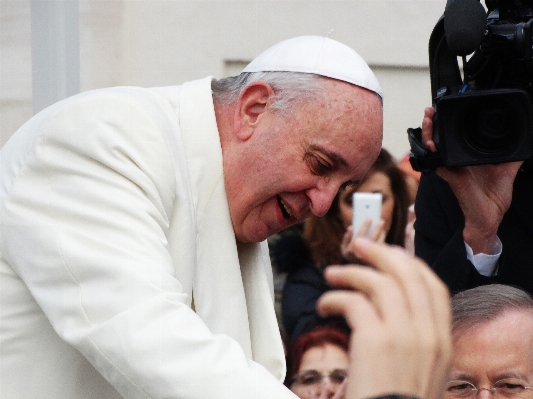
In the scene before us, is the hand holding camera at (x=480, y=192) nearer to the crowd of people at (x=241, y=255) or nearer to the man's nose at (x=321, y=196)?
the crowd of people at (x=241, y=255)

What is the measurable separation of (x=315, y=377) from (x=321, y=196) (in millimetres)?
603

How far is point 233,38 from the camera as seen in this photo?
159 inches

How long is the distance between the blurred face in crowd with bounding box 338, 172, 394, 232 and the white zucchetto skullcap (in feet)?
2.23

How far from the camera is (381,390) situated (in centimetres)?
96

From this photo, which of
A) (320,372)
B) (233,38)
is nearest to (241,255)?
(320,372)

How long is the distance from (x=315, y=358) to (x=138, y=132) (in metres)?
0.89

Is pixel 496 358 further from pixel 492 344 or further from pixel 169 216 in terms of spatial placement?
pixel 169 216

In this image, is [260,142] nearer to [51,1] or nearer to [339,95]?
[339,95]

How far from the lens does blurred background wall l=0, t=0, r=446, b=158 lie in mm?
3822

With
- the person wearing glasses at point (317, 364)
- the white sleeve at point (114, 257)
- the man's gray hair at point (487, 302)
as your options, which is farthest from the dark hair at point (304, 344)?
the white sleeve at point (114, 257)

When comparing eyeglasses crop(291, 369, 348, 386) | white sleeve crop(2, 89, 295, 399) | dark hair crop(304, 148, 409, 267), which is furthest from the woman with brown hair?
white sleeve crop(2, 89, 295, 399)

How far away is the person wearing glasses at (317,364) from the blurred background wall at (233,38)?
57.1 inches

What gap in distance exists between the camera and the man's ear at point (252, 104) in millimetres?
1924

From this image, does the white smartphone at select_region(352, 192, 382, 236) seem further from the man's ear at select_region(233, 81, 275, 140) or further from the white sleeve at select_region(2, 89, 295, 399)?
the white sleeve at select_region(2, 89, 295, 399)
